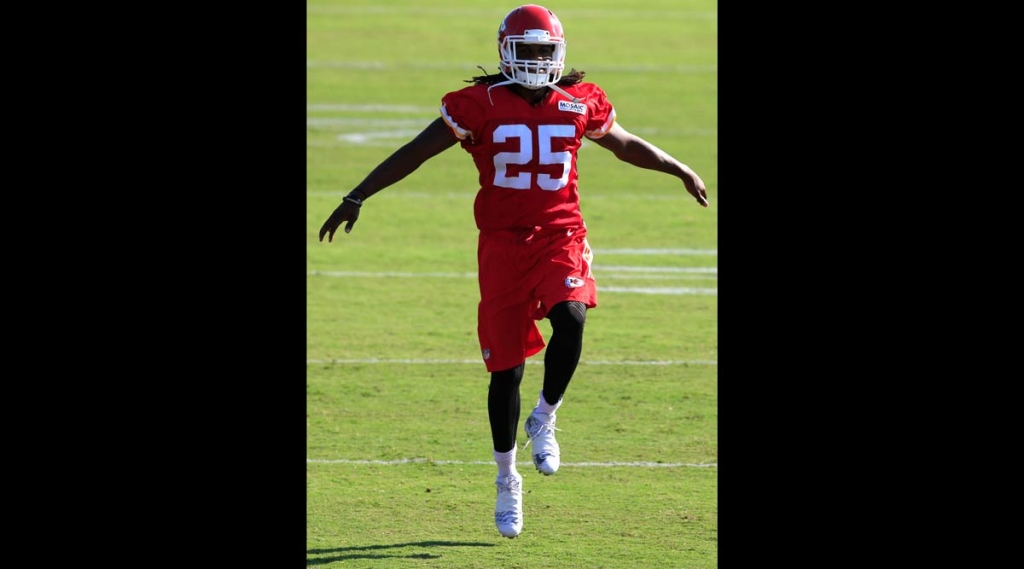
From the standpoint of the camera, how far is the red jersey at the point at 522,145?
5574mm

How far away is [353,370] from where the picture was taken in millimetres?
8648

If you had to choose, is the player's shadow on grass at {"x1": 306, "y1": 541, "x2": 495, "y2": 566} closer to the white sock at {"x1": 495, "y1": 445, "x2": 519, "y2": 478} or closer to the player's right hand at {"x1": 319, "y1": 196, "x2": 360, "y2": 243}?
the white sock at {"x1": 495, "y1": 445, "x2": 519, "y2": 478}

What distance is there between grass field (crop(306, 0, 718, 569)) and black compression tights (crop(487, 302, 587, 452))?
0.50 m

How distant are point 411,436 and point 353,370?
52.3 inches

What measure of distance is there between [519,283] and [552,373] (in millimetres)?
371

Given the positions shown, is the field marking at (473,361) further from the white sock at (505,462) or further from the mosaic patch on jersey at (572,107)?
the mosaic patch on jersey at (572,107)

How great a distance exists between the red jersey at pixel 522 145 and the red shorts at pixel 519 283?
0.06 m

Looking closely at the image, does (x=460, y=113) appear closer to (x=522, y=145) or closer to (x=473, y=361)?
(x=522, y=145)

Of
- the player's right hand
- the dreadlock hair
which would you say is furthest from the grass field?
the dreadlock hair

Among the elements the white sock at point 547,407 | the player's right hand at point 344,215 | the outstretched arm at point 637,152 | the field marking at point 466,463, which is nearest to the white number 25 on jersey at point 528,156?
the outstretched arm at point 637,152

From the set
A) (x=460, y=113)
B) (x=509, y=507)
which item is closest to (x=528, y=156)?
(x=460, y=113)

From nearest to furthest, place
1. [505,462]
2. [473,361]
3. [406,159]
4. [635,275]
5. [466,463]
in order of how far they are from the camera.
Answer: [406,159]
[505,462]
[466,463]
[473,361]
[635,275]

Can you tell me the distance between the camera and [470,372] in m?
8.62
